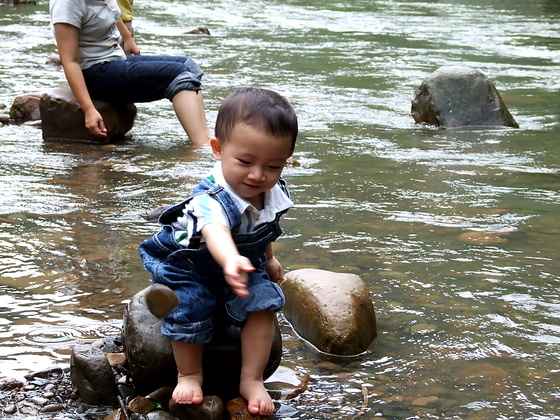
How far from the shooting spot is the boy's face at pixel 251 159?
2.72 metres

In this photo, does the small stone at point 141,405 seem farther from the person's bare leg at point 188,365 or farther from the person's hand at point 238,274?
the person's hand at point 238,274

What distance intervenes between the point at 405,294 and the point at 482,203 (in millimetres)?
1622

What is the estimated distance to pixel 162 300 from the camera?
2.56 m

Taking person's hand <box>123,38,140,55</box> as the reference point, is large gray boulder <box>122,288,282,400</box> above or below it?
below

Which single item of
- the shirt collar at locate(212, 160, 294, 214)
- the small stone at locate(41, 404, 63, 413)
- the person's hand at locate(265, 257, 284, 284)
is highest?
the shirt collar at locate(212, 160, 294, 214)

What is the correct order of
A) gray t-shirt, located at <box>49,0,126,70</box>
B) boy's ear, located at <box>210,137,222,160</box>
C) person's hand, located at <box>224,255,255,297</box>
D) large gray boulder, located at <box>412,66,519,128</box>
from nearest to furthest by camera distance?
person's hand, located at <box>224,255,255,297</box> < boy's ear, located at <box>210,137,222,160</box> < gray t-shirt, located at <box>49,0,126,70</box> < large gray boulder, located at <box>412,66,519,128</box>

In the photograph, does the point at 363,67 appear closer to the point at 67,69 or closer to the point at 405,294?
the point at 67,69

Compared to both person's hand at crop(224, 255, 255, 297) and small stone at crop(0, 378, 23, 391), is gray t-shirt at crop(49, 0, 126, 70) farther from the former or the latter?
person's hand at crop(224, 255, 255, 297)

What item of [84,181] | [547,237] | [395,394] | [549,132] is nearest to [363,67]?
[549,132]

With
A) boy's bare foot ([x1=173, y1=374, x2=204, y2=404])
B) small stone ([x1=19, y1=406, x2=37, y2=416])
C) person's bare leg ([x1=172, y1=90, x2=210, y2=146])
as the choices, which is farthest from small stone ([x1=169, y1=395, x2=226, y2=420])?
person's bare leg ([x1=172, y1=90, x2=210, y2=146])

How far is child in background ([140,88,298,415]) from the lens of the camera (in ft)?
8.93

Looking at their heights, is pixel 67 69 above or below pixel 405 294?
above

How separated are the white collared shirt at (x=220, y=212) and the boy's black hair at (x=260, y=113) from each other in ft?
0.61

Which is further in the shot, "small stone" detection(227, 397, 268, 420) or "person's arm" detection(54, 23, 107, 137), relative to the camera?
"person's arm" detection(54, 23, 107, 137)
